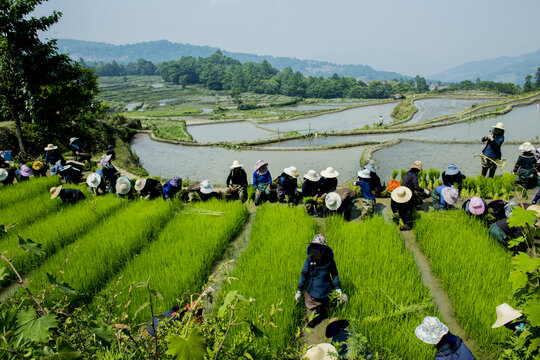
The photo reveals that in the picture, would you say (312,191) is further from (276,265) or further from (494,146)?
(494,146)

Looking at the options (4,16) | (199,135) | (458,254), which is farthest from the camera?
(199,135)

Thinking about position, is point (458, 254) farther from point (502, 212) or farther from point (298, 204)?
point (298, 204)

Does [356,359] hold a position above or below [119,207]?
above

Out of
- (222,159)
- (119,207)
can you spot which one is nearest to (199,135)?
(222,159)

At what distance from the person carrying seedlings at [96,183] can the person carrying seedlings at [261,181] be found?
14.0ft

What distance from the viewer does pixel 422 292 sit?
3.70 m

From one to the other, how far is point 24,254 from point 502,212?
8.37 m

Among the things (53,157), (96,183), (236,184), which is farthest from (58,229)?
(53,157)

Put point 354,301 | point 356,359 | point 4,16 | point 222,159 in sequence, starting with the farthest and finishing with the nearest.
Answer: point 222,159
point 4,16
point 354,301
point 356,359

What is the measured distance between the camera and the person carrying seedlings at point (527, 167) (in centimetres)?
670

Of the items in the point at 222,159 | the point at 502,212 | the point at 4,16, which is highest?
the point at 4,16

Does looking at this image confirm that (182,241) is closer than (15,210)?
Yes

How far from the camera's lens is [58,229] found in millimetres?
5809

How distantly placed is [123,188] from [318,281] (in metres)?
6.00
